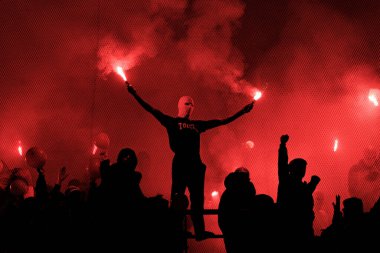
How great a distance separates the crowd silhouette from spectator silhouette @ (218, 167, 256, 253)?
1 cm

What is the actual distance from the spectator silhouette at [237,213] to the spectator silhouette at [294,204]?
0.36 m

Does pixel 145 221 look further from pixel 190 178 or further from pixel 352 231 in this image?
pixel 352 231

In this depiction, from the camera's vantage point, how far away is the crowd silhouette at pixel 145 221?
4.83 m

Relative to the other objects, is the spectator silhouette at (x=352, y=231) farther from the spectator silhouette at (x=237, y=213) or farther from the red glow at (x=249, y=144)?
the red glow at (x=249, y=144)

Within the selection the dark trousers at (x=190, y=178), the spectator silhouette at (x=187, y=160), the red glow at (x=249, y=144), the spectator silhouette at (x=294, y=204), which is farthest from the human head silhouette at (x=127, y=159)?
the red glow at (x=249, y=144)

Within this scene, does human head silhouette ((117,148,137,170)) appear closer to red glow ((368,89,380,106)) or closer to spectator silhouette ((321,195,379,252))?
spectator silhouette ((321,195,379,252))

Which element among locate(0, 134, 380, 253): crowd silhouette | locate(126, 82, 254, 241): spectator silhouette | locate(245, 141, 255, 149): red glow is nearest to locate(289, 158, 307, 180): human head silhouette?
locate(0, 134, 380, 253): crowd silhouette

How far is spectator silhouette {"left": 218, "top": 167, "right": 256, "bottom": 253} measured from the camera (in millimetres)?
5207

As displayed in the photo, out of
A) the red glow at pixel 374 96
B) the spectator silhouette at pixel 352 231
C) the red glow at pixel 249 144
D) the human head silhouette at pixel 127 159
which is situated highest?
the red glow at pixel 374 96

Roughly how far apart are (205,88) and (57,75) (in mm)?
4368

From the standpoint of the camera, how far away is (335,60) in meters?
14.0

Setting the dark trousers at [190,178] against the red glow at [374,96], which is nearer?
the dark trousers at [190,178]

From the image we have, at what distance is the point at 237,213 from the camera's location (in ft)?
17.5

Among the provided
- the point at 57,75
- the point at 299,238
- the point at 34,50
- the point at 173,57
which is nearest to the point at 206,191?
the point at 173,57
